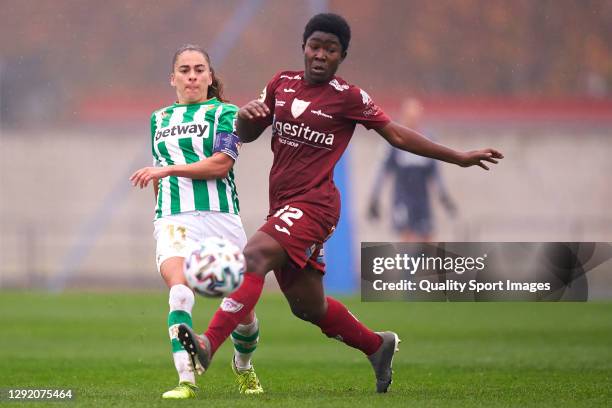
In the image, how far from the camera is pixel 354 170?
21953 millimetres

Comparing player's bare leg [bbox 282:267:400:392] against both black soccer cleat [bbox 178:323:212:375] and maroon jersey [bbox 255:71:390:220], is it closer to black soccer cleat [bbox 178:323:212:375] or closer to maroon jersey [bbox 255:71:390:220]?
maroon jersey [bbox 255:71:390:220]

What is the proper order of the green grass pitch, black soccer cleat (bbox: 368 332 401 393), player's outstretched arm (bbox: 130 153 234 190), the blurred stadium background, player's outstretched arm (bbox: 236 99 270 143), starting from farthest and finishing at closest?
the blurred stadium background → black soccer cleat (bbox: 368 332 401 393) → the green grass pitch → player's outstretched arm (bbox: 236 99 270 143) → player's outstretched arm (bbox: 130 153 234 190)

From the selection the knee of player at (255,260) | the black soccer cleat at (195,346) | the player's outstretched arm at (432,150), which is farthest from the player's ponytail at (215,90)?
the black soccer cleat at (195,346)

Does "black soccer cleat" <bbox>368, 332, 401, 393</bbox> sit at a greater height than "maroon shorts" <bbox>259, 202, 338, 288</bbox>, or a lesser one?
lesser

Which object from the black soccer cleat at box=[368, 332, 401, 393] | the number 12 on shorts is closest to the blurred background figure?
the black soccer cleat at box=[368, 332, 401, 393]

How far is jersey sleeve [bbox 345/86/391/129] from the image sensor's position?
7055 mm

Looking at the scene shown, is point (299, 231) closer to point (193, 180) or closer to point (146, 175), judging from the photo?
point (193, 180)

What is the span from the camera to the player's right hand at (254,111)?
685 centimetres

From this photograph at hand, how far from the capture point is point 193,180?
7.19 meters

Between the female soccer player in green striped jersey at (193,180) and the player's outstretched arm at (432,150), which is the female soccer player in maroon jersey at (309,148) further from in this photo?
the female soccer player in green striped jersey at (193,180)

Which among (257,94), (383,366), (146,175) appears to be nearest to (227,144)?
(146,175)

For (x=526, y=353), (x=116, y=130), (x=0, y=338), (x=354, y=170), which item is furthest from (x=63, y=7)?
(x=526, y=353)

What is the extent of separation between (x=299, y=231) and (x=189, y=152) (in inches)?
32.6

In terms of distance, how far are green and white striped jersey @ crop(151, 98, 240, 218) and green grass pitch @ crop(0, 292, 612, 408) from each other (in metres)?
1.05
